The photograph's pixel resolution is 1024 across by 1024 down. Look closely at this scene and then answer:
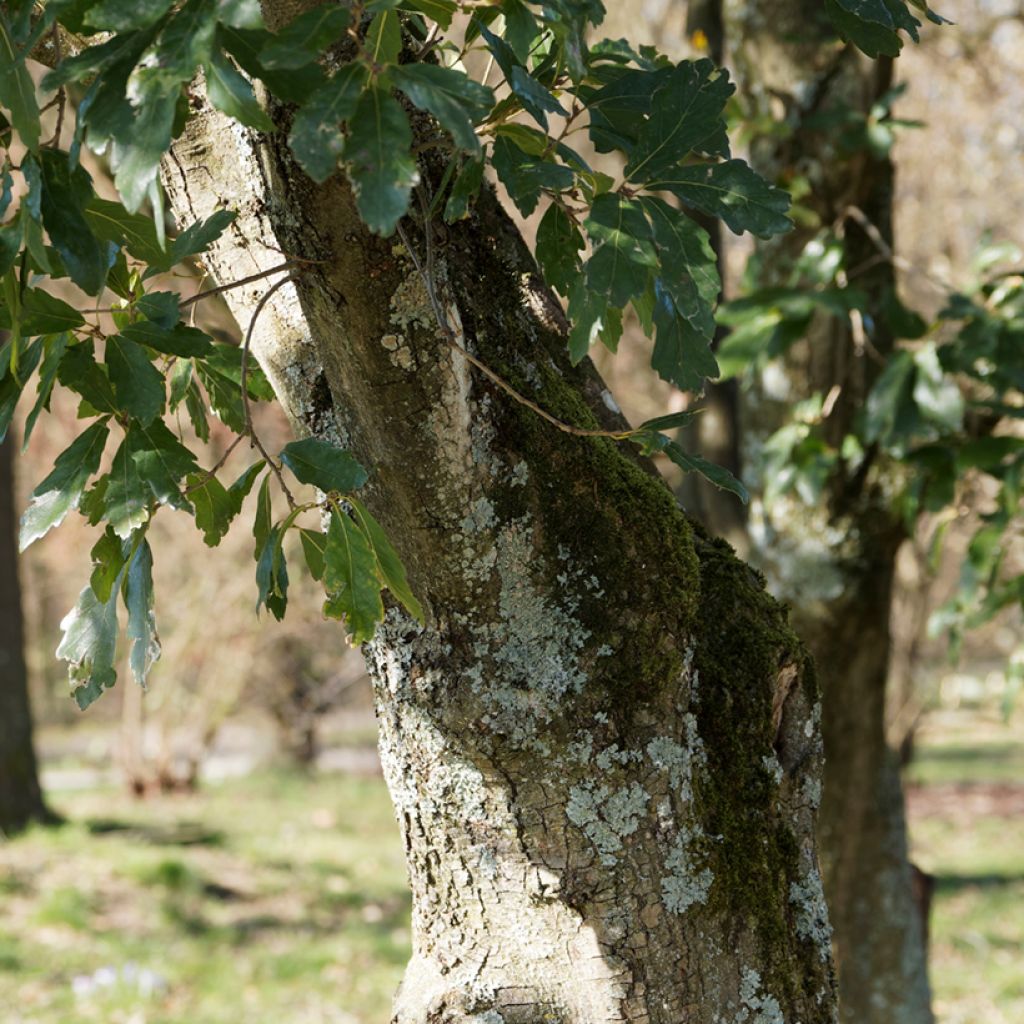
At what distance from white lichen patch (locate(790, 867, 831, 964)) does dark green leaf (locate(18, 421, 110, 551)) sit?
0.99 m

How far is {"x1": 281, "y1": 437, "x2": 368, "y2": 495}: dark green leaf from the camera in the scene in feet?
3.78

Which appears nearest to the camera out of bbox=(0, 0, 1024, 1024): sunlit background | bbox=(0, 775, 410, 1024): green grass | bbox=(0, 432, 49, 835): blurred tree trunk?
bbox=(0, 775, 410, 1024): green grass

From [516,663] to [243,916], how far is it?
4.93m

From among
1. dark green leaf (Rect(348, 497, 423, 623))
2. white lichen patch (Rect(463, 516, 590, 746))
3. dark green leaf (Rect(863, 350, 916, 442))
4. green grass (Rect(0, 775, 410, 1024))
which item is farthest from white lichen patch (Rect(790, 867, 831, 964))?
green grass (Rect(0, 775, 410, 1024))

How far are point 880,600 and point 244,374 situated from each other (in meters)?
2.36

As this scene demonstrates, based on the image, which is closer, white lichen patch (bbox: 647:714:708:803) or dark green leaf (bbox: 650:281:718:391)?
dark green leaf (bbox: 650:281:718:391)

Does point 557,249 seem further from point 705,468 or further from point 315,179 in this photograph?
point 315,179

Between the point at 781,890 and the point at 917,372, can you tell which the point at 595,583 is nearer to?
the point at 781,890

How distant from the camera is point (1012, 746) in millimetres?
14062

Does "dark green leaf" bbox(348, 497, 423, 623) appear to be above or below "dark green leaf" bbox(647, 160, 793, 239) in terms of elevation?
below

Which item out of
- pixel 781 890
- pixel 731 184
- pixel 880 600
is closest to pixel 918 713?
pixel 880 600

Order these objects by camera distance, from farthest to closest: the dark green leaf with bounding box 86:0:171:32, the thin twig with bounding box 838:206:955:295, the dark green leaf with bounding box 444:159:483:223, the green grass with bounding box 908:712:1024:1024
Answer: the green grass with bounding box 908:712:1024:1024 < the thin twig with bounding box 838:206:955:295 < the dark green leaf with bounding box 444:159:483:223 < the dark green leaf with bounding box 86:0:171:32

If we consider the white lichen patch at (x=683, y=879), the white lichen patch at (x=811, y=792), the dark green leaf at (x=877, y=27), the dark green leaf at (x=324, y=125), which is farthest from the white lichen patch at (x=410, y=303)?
the white lichen patch at (x=811, y=792)

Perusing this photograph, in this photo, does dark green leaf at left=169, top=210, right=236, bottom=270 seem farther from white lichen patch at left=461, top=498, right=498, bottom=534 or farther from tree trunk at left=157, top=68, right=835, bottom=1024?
white lichen patch at left=461, top=498, right=498, bottom=534
